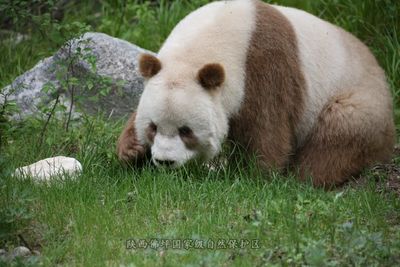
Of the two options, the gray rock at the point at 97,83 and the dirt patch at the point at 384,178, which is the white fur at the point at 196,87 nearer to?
the dirt patch at the point at 384,178

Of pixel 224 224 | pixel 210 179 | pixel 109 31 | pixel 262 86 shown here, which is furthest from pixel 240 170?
pixel 109 31

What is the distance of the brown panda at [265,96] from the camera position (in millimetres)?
5836

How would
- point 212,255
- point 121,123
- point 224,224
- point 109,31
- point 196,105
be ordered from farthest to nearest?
1. point 109,31
2. point 121,123
3. point 196,105
4. point 224,224
5. point 212,255

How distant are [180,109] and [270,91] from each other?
831 mm

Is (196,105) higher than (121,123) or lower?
higher

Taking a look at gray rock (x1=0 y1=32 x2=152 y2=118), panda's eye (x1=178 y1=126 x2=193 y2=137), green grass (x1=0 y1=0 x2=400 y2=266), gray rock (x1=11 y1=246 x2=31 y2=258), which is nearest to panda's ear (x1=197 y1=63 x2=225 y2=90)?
panda's eye (x1=178 y1=126 x2=193 y2=137)

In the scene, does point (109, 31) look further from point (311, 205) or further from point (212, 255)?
point (212, 255)

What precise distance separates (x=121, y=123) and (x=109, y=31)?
2092 mm

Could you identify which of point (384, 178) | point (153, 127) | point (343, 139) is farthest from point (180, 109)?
Answer: point (384, 178)

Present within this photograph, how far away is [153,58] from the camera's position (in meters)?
5.83

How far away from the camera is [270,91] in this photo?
20.3 ft

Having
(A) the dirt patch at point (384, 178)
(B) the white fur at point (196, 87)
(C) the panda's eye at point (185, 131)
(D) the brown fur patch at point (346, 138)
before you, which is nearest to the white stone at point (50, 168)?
(B) the white fur at point (196, 87)

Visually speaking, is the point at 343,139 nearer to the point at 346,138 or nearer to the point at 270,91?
the point at 346,138

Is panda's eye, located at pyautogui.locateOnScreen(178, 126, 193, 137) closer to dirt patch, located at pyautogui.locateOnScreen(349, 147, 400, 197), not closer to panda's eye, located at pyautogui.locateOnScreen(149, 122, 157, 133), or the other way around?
panda's eye, located at pyautogui.locateOnScreen(149, 122, 157, 133)
